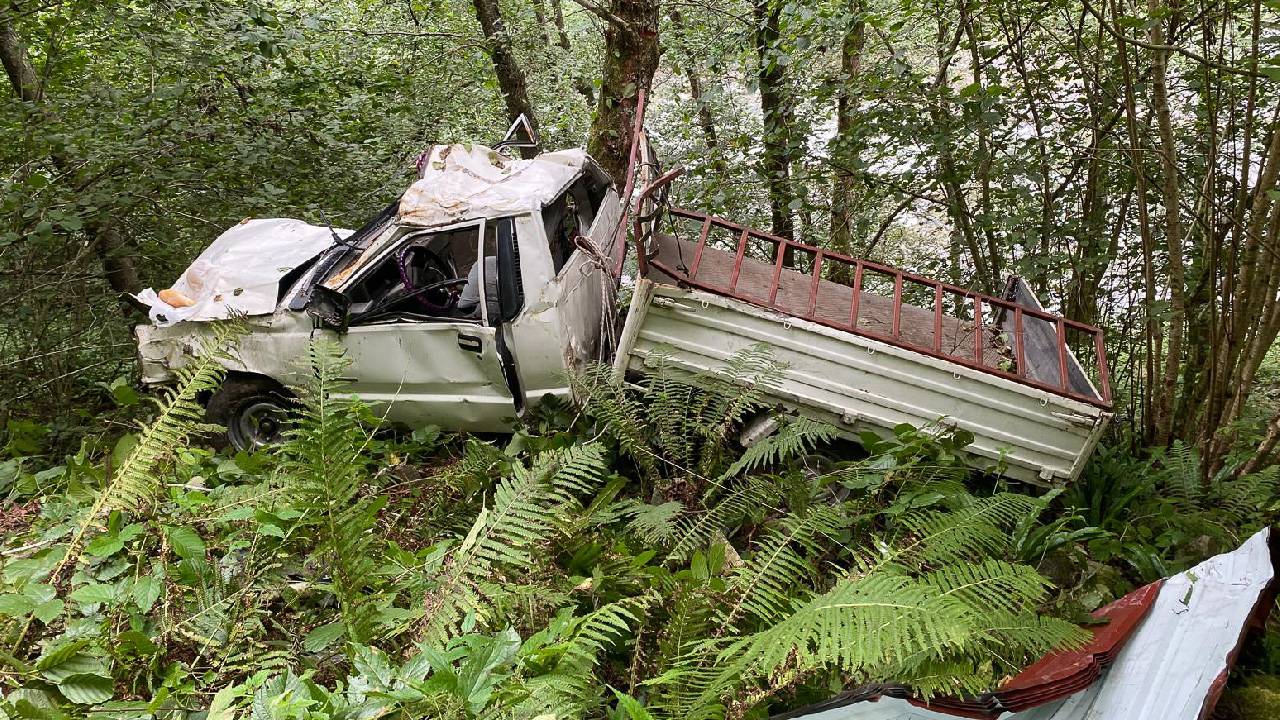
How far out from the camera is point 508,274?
174 inches

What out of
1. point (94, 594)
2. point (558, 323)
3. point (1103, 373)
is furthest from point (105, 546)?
point (1103, 373)

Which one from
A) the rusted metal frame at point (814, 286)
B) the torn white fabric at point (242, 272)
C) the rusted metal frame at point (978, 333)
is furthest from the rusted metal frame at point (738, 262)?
the torn white fabric at point (242, 272)

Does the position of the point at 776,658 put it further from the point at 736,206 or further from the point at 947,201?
the point at 736,206

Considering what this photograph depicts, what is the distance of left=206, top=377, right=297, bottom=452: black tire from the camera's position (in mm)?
4949

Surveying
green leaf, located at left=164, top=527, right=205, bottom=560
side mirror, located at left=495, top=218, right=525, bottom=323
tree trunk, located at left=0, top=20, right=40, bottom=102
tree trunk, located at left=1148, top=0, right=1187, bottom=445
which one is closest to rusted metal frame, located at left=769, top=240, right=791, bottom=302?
side mirror, located at left=495, top=218, right=525, bottom=323

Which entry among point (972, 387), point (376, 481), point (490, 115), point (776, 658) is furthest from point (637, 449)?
point (490, 115)

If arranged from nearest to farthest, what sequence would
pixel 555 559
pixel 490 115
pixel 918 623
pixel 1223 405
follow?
pixel 918 623 < pixel 555 559 < pixel 1223 405 < pixel 490 115

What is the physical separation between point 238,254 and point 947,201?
5227 millimetres

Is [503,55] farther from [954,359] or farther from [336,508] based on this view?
[336,508]

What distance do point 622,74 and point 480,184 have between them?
1917 mm

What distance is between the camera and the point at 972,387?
3920mm

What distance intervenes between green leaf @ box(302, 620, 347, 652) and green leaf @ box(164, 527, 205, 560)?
0.54 m

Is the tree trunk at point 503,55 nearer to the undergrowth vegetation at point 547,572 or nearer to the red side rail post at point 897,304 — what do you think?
the red side rail post at point 897,304

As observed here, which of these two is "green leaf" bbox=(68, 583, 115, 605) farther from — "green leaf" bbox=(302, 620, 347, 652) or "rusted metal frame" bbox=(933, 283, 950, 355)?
"rusted metal frame" bbox=(933, 283, 950, 355)
